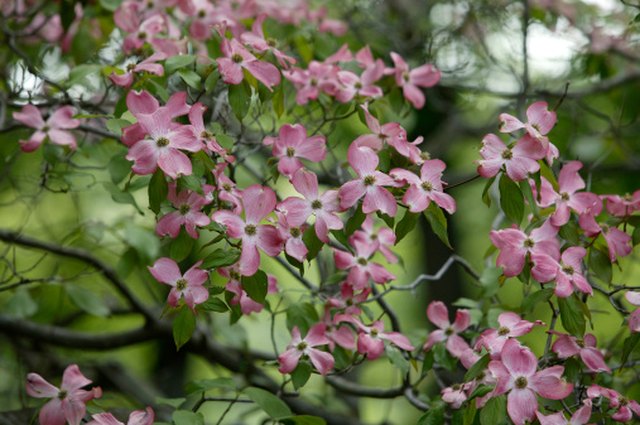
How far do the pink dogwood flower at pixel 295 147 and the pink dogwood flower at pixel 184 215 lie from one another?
0.60ft

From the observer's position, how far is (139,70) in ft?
5.37

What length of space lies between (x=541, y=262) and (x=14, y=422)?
1143mm

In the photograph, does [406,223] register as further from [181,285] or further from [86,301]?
[86,301]

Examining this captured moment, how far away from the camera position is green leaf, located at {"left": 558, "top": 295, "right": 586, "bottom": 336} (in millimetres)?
1484

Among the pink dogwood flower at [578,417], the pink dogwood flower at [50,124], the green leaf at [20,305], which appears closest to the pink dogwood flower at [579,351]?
the pink dogwood flower at [578,417]

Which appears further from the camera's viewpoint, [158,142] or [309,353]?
[309,353]

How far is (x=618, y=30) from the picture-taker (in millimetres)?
2873

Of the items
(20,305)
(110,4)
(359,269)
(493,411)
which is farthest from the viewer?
(20,305)

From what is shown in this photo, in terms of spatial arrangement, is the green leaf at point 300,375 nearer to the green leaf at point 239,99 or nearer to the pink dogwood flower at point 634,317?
the green leaf at point 239,99

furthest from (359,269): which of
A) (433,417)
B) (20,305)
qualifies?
(20,305)

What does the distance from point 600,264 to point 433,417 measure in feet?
1.43

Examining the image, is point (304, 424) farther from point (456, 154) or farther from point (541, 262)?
point (456, 154)

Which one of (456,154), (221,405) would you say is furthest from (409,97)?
(221,405)

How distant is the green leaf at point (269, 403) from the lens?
1605mm
